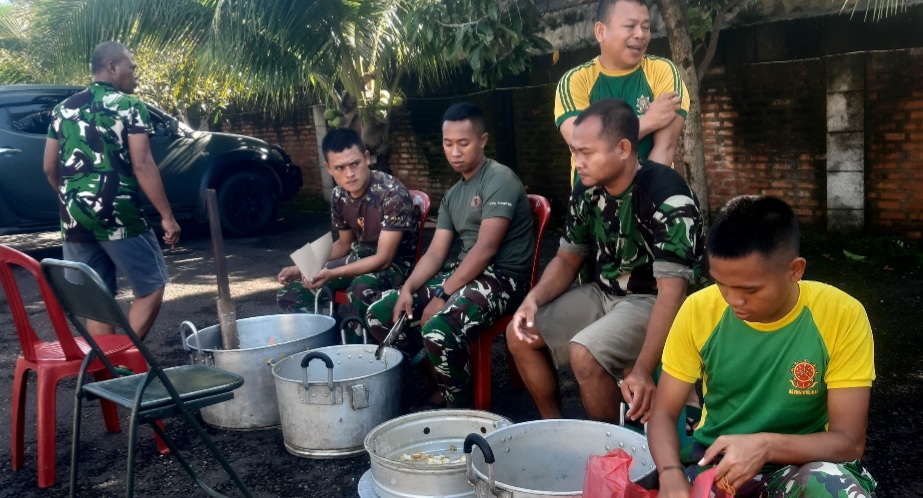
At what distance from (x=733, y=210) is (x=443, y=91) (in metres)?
8.57

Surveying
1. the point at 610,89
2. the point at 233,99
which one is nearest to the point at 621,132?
the point at 610,89

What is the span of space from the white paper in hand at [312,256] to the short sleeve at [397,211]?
370 millimetres

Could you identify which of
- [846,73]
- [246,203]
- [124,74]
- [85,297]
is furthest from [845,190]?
[246,203]

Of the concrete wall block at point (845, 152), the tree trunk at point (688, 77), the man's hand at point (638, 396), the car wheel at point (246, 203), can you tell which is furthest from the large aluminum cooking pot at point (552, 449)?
the car wheel at point (246, 203)

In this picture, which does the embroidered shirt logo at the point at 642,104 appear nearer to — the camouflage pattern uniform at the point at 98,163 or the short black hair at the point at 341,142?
the short black hair at the point at 341,142

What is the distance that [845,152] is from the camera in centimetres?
686

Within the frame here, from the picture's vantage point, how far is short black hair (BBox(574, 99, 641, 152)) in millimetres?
3186

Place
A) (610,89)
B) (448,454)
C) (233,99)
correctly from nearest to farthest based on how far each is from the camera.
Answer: (448,454), (610,89), (233,99)

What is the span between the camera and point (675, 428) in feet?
7.94

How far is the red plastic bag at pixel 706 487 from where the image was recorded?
2064mm

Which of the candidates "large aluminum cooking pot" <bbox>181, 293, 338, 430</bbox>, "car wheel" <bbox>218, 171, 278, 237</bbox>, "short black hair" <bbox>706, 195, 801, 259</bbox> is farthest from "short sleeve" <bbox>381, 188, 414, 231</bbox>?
"car wheel" <bbox>218, 171, 278, 237</bbox>

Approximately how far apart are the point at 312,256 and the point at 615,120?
2.04 meters

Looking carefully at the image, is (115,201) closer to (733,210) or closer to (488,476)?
(488,476)

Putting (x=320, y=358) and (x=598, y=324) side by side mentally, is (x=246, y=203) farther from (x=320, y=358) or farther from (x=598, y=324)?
(x=598, y=324)
